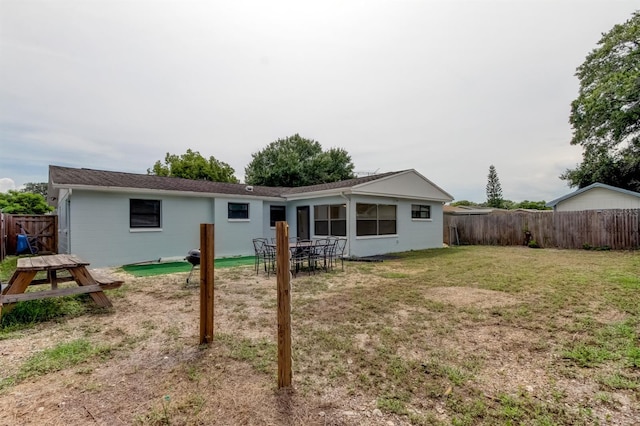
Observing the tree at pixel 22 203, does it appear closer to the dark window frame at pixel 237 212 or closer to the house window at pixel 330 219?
the dark window frame at pixel 237 212

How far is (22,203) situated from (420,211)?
25.2 m

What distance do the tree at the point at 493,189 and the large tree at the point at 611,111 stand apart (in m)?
31.1

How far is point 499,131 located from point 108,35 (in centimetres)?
1435

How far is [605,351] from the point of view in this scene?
3146 mm

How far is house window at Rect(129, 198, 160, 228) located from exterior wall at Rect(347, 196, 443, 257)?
22.5 feet

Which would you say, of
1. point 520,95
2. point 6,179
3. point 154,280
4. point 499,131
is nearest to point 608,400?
point 154,280

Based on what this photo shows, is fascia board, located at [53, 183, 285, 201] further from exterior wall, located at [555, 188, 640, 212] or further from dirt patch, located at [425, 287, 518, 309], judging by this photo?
exterior wall, located at [555, 188, 640, 212]

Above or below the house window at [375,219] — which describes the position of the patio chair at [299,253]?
below

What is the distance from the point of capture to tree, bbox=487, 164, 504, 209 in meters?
48.6

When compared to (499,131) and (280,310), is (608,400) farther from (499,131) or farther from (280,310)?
(499,131)

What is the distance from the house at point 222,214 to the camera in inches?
366

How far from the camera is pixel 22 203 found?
66.0 ft

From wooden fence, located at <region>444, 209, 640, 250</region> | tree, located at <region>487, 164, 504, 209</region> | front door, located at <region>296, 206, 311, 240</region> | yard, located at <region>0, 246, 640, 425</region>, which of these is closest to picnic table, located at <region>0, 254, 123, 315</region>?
yard, located at <region>0, 246, 640, 425</region>

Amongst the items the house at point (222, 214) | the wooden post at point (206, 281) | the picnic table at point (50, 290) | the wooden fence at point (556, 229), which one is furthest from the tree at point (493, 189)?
the picnic table at point (50, 290)
